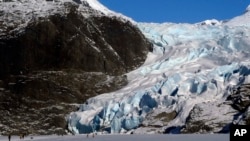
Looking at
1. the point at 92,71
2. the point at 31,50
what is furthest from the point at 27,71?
the point at 92,71

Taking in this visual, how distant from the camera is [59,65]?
128500mm

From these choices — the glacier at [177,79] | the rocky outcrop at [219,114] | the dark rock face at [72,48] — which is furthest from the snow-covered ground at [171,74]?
Result: the dark rock face at [72,48]

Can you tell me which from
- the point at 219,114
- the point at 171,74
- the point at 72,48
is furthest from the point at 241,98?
the point at 72,48

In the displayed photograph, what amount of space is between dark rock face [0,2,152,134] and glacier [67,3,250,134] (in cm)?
620

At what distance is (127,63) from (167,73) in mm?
31233

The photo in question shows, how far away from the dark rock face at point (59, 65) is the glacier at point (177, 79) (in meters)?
6.20

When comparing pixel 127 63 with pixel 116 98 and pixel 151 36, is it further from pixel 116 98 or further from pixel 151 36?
pixel 116 98

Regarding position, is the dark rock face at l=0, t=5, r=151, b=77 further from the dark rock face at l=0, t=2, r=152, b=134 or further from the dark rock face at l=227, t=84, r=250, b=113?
the dark rock face at l=227, t=84, r=250, b=113

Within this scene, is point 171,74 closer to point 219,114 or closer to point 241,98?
point 219,114

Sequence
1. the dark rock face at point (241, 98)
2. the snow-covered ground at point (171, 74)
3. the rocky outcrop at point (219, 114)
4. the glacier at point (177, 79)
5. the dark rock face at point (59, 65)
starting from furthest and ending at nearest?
the dark rock face at point (59, 65)
the glacier at point (177, 79)
the snow-covered ground at point (171, 74)
the dark rock face at point (241, 98)
the rocky outcrop at point (219, 114)

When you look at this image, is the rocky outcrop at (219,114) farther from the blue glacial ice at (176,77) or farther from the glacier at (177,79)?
the blue glacial ice at (176,77)

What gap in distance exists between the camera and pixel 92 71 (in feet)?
417

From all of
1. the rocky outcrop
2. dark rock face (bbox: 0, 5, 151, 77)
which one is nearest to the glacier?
the rocky outcrop

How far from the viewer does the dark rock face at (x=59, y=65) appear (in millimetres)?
109350
